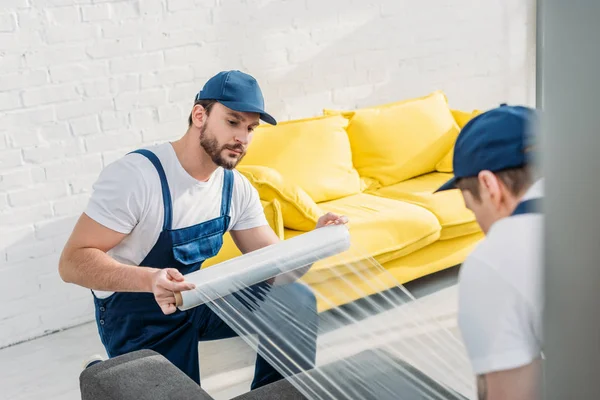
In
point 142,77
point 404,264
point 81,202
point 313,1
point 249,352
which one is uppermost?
point 313,1

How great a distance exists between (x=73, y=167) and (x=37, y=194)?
0.20m

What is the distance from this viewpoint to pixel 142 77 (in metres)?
3.63

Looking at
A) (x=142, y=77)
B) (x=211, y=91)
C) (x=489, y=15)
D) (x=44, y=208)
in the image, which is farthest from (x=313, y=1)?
(x=211, y=91)

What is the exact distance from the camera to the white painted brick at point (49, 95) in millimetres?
3383

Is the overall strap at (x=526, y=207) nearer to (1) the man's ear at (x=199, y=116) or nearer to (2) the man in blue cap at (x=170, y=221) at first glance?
(2) the man in blue cap at (x=170, y=221)

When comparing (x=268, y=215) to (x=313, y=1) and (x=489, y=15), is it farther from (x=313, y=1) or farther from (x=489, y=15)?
(x=489, y=15)

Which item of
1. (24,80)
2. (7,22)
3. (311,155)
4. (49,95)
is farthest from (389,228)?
(7,22)

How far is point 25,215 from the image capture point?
3461mm

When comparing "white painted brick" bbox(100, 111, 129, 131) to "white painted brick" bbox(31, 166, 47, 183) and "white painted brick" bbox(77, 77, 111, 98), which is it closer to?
"white painted brick" bbox(77, 77, 111, 98)

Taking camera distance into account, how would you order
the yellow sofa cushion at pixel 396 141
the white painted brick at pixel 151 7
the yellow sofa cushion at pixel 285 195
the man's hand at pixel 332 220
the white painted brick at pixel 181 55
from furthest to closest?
the yellow sofa cushion at pixel 396 141 < the white painted brick at pixel 181 55 < the white painted brick at pixel 151 7 < the yellow sofa cushion at pixel 285 195 < the man's hand at pixel 332 220

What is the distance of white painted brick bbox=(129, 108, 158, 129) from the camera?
364 centimetres

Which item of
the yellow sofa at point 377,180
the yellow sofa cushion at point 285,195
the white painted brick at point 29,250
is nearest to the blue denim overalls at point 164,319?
the yellow sofa at point 377,180

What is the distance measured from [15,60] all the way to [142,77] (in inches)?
22.1

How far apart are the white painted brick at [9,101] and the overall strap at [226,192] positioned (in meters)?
1.36
